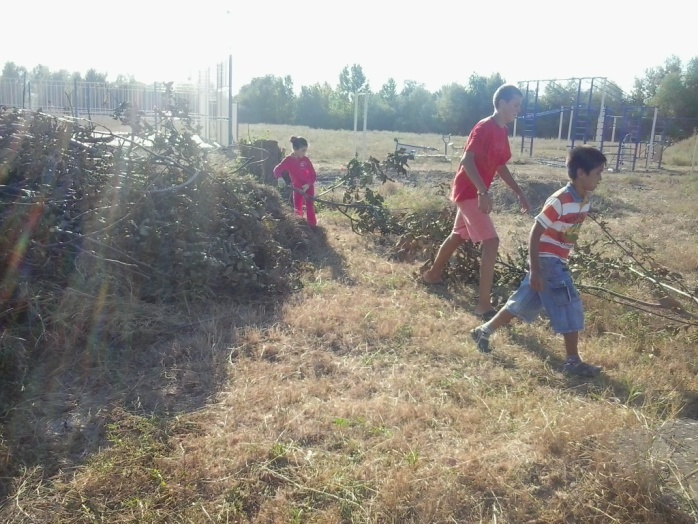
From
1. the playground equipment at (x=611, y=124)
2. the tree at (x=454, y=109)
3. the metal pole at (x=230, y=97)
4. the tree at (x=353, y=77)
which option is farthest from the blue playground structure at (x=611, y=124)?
the tree at (x=353, y=77)

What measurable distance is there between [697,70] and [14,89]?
146 feet

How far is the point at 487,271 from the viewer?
4926 millimetres

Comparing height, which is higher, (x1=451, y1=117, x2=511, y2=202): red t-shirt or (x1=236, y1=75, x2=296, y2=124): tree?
(x1=236, y1=75, x2=296, y2=124): tree

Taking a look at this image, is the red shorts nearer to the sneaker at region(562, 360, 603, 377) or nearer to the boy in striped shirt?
the boy in striped shirt

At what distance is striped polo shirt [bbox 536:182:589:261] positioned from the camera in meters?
3.85

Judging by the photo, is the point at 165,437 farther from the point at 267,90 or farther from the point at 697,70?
the point at 267,90

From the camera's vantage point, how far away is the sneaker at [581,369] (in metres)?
3.88

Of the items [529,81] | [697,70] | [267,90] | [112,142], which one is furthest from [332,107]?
[112,142]

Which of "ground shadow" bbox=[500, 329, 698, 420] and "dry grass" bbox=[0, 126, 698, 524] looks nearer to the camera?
"dry grass" bbox=[0, 126, 698, 524]

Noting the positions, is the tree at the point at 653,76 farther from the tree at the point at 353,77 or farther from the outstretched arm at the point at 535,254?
the outstretched arm at the point at 535,254

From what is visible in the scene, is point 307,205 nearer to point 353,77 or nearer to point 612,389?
point 612,389

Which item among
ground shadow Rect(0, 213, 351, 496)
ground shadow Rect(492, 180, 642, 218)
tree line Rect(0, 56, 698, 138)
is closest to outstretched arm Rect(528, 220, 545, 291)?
ground shadow Rect(0, 213, 351, 496)

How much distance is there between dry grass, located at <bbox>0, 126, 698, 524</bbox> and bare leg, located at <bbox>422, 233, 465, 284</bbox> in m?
0.59

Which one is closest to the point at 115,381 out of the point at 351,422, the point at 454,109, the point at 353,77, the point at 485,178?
the point at 351,422
